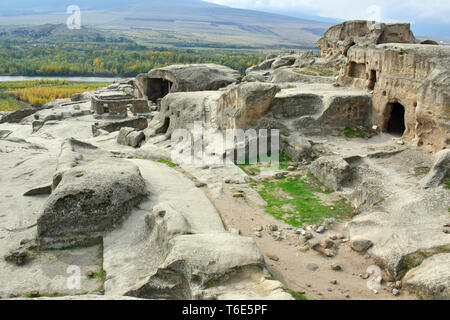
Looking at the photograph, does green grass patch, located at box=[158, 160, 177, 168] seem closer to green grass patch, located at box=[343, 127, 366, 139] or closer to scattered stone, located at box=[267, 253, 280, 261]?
green grass patch, located at box=[343, 127, 366, 139]

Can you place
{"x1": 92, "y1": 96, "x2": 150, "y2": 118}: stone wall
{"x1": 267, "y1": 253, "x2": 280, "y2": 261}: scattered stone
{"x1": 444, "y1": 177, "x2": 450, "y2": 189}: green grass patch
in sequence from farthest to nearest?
{"x1": 92, "y1": 96, "x2": 150, "y2": 118}: stone wall
{"x1": 444, "y1": 177, "x2": 450, "y2": 189}: green grass patch
{"x1": 267, "y1": 253, "x2": 280, "y2": 261}: scattered stone

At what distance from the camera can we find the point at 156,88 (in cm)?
3422

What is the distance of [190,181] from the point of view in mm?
12656

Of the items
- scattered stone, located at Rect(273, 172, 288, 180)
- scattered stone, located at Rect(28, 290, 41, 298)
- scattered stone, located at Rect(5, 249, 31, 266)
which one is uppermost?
scattered stone, located at Rect(273, 172, 288, 180)

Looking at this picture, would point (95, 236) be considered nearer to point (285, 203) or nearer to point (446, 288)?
point (285, 203)

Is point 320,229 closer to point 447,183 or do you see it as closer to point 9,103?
point 447,183

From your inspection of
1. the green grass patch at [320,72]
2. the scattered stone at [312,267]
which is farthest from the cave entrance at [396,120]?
the scattered stone at [312,267]

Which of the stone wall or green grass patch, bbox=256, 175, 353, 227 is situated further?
the stone wall

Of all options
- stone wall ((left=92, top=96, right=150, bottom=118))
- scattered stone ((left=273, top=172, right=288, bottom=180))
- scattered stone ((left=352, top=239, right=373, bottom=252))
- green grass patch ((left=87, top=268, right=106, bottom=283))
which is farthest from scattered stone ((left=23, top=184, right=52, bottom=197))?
stone wall ((left=92, top=96, right=150, bottom=118))

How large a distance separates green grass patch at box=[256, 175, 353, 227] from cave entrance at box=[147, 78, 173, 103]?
2312cm

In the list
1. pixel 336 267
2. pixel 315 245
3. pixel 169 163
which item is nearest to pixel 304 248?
pixel 315 245

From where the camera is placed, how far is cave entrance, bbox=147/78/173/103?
33.8 metres

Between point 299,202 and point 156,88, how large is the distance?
25.3 m

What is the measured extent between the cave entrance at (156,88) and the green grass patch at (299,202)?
75.9 feet
